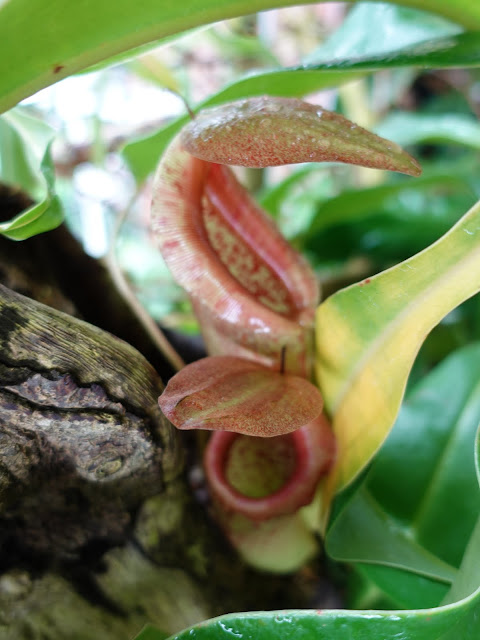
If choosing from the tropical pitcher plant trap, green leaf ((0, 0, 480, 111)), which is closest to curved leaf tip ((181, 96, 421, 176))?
the tropical pitcher plant trap

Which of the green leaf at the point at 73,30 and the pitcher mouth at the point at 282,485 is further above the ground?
the green leaf at the point at 73,30

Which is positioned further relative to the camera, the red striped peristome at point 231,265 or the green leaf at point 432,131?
the green leaf at point 432,131

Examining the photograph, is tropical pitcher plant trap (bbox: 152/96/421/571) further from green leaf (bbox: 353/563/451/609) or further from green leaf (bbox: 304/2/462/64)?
green leaf (bbox: 304/2/462/64)

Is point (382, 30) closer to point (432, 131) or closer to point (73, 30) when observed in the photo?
point (432, 131)

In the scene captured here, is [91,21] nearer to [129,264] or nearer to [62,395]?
[62,395]

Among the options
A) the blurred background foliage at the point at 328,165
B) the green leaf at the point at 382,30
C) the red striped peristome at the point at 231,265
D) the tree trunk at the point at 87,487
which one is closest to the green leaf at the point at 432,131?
the blurred background foliage at the point at 328,165

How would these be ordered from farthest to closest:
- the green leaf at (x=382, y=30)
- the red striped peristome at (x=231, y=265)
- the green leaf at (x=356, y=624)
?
the green leaf at (x=382, y=30) → the red striped peristome at (x=231, y=265) → the green leaf at (x=356, y=624)

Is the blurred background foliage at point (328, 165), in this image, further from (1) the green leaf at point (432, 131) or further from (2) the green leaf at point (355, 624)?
(2) the green leaf at point (355, 624)

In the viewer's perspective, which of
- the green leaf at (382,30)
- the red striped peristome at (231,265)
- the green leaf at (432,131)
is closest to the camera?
the red striped peristome at (231,265)
